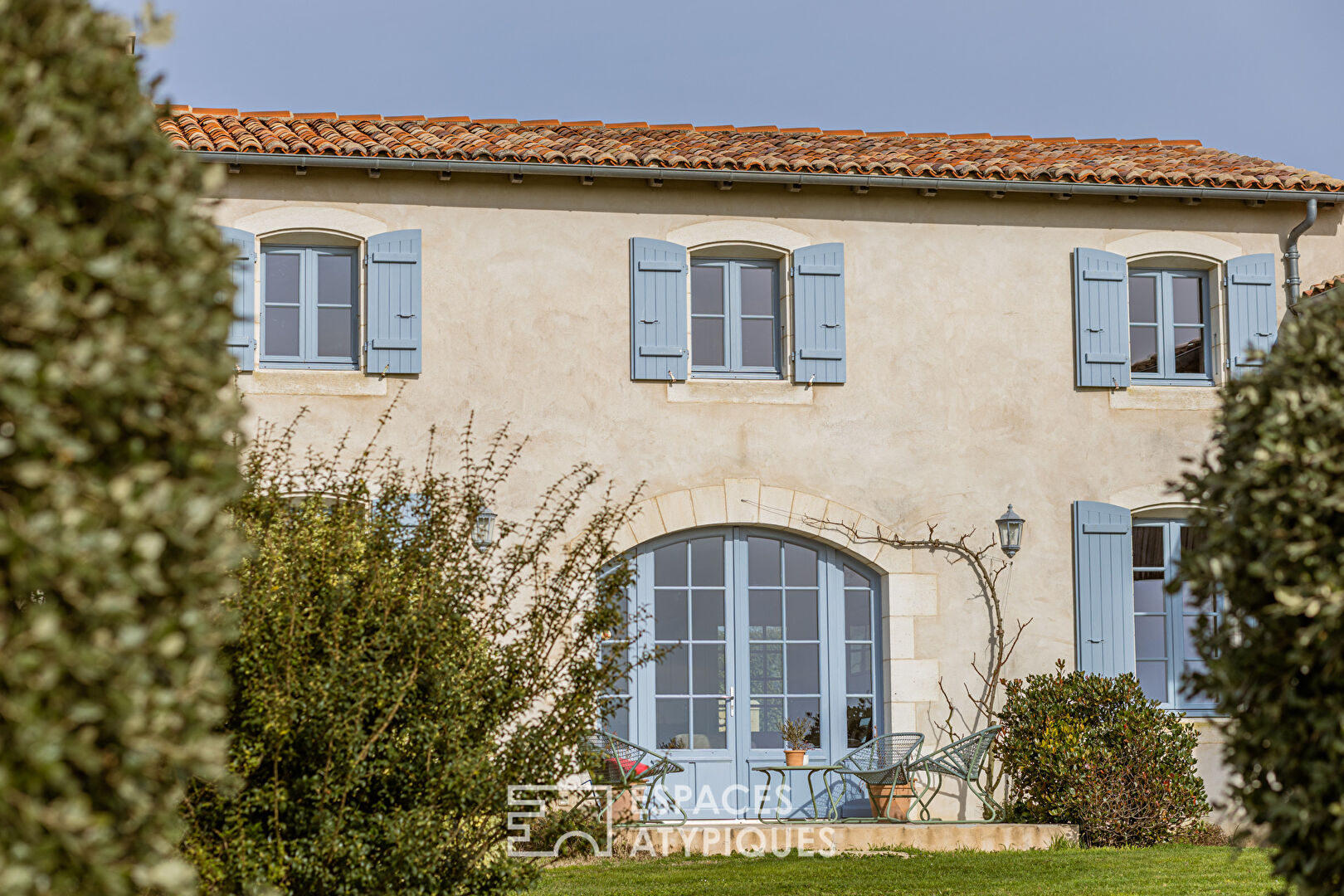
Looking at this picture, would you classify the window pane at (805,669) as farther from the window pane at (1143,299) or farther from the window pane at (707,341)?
the window pane at (1143,299)

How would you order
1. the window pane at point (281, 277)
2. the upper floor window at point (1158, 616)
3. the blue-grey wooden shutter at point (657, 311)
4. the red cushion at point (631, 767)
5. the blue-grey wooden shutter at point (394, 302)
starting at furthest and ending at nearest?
the upper floor window at point (1158, 616) → the blue-grey wooden shutter at point (657, 311) → the window pane at point (281, 277) → the blue-grey wooden shutter at point (394, 302) → the red cushion at point (631, 767)

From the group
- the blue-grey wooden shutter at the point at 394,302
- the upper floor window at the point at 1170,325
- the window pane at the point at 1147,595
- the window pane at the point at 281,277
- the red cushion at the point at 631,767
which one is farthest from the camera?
the upper floor window at the point at 1170,325

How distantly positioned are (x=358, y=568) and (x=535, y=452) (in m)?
5.55

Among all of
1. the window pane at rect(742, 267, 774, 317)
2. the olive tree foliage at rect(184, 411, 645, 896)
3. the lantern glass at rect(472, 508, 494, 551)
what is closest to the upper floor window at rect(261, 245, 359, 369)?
the lantern glass at rect(472, 508, 494, 551)

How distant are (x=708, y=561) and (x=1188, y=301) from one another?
15.3 ft

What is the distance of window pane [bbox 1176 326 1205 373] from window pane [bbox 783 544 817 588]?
3.59 meters

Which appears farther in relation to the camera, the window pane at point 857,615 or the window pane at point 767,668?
the window pane at point 857,615

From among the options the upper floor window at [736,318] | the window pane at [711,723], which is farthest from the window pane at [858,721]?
the upper floor window at [736,318]

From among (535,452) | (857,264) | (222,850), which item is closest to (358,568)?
(222,850)

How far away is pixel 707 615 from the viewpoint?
422 inches

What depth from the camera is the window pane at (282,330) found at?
10.4m

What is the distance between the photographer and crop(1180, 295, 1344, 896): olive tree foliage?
2.92m

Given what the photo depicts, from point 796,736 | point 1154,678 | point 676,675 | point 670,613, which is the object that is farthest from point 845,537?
point 1154,678

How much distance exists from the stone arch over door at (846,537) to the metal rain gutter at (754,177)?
2.39 metres
